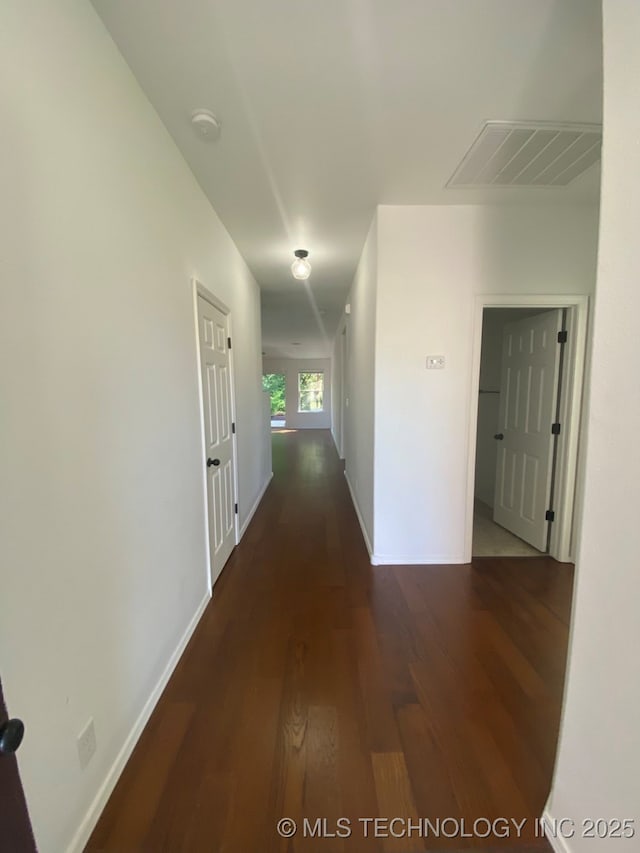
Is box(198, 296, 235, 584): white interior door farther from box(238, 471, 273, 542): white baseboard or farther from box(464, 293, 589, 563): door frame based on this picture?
box(464, 293, 589, 563): door frame

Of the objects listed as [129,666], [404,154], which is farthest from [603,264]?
[129,666]

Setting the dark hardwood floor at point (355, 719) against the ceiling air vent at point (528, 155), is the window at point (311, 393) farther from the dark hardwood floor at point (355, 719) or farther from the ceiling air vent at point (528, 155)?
the ceiling air vent at point (528, 155)

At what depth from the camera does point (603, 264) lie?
85cm

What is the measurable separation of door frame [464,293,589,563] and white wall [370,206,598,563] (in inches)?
2.0

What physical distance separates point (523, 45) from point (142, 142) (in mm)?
1562

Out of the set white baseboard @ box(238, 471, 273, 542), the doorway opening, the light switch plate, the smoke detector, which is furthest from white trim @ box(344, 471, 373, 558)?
the doorway opening

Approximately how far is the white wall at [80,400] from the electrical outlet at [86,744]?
3cm

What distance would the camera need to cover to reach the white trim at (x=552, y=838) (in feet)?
3.30

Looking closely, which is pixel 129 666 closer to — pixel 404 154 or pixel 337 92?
pixel 337 92

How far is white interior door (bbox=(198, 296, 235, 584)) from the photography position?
7.60 ft

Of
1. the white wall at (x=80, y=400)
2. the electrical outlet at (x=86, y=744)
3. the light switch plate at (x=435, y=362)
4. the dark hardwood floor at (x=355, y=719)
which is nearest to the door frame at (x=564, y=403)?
the light switch plate at (x=435, y=362)

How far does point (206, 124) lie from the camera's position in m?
1.62

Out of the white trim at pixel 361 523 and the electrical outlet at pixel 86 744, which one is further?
the white trim at pixel 361 523

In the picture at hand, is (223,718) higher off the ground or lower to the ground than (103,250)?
lower
